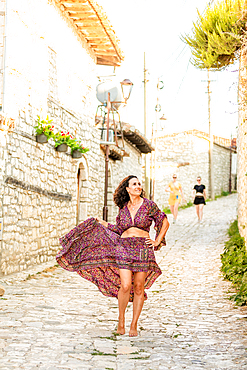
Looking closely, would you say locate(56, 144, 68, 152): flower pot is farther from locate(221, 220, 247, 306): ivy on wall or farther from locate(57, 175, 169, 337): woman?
locate(57, 175, 169, 337): woman

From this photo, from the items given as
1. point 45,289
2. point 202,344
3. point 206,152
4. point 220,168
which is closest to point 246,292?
point 202,344

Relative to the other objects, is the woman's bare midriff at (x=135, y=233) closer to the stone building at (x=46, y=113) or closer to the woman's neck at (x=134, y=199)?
the woman's neck at (x=134, y=199)

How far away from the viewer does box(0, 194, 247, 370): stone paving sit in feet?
12.1

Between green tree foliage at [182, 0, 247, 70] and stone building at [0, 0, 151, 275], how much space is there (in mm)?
3047

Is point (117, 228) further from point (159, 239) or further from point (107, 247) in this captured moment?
point (159, 239)

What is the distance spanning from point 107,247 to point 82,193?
7.67 metres

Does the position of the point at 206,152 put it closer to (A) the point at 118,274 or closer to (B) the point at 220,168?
(B) the point at 220,168

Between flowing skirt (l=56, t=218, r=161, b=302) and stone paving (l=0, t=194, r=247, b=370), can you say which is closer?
stone paving (l=0, t=194, r=247, b=370)

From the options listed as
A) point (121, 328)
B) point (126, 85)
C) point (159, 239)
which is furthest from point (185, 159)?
point (121, 328)

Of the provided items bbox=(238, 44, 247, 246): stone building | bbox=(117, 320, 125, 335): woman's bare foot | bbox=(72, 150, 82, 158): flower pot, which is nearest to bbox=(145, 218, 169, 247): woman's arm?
bbox=(117, 320, 125, 335): woman's bare foot

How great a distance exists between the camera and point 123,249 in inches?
180

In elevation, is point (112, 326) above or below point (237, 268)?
below

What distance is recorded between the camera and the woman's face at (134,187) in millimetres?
4688

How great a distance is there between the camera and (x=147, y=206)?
467cm
